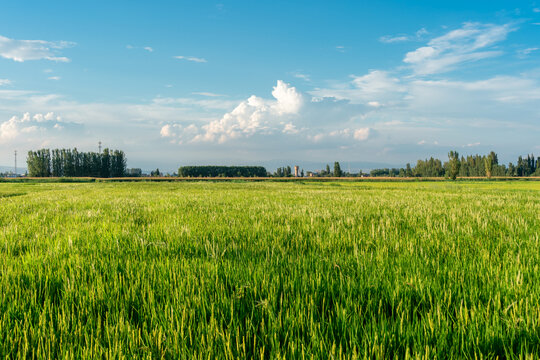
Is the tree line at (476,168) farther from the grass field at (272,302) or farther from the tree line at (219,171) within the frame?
the grass field at (272,302)

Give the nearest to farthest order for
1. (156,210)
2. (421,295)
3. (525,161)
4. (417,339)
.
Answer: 1. (417,339)
2. (421,295)
3. (156,210)
4. (525,161)

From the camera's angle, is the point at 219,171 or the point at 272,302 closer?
the point at 272,302

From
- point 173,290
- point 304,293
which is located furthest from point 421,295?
point 173,290

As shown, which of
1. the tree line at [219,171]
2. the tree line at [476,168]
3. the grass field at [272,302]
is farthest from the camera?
the tree line at [219,171]

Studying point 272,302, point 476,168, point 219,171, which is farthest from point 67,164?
point 476,168


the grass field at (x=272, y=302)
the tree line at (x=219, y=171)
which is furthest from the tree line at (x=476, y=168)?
the grass field at (x=272, y=302)

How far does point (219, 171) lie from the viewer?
6373 inches

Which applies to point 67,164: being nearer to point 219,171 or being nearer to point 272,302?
point 219,171

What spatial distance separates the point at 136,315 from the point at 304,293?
126 centimetres

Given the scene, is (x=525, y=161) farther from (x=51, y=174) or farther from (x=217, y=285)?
(x=51, y=174)

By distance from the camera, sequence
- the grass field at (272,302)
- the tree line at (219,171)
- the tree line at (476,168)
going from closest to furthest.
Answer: the grass field at (272,302) < the tree line at (476,168) < the tree line at (219,171)

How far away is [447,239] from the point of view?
4121mm

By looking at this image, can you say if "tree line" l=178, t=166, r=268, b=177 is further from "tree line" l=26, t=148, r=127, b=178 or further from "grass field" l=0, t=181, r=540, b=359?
"grass field" l=0, t=181, r=540, b=359

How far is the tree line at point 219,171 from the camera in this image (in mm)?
159750
